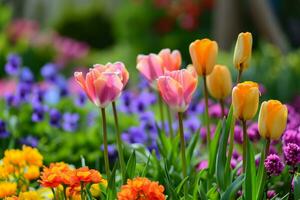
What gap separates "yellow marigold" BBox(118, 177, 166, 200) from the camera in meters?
1.81

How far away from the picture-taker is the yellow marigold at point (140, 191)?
1.81 metres

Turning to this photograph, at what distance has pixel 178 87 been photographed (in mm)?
2033

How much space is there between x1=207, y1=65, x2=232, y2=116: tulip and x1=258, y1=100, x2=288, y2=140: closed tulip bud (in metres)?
0.43

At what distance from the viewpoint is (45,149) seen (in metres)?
3.37

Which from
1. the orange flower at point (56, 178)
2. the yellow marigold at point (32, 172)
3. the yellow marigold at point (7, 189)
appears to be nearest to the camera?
the orange flower at point (56, 178)

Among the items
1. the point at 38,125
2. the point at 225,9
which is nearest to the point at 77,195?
the point at 38,125

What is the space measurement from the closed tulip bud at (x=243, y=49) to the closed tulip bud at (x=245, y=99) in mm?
211

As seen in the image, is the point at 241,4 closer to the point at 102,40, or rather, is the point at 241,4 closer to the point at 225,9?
the point at 225,9

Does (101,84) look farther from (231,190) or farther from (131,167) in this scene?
(231,190)

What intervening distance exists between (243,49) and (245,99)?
244mm

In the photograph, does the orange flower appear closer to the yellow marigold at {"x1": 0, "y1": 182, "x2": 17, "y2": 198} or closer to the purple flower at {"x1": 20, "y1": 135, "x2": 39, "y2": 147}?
the yellow marigold at {"x1": 0, "y1": 182, "x2": 17, "y2": 198}

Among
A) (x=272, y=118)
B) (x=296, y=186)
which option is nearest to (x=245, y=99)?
(x=272, y=118)

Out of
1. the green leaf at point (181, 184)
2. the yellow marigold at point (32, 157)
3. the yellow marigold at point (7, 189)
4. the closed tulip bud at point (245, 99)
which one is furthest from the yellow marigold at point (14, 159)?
the closed tulip bud at point (245, 99)

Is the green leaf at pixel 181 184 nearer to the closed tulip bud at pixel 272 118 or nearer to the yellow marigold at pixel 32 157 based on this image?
the closed tulip bud at pixel 272 118
